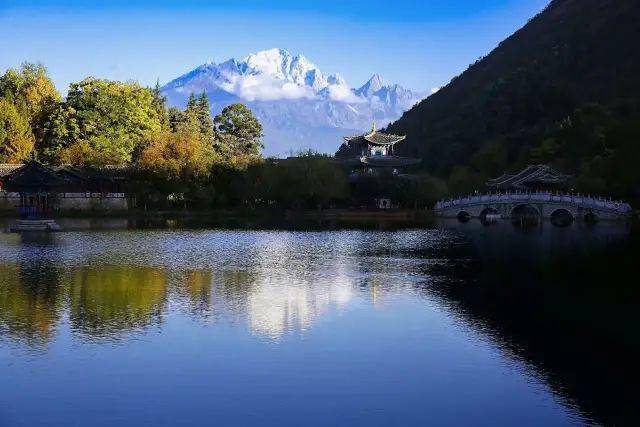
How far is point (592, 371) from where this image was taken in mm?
A: 16656

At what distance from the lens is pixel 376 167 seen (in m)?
89.2

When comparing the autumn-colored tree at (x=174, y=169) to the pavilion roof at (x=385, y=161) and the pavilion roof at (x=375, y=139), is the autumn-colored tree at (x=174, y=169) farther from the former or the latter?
the pavilion roof at (x=375, y=139)

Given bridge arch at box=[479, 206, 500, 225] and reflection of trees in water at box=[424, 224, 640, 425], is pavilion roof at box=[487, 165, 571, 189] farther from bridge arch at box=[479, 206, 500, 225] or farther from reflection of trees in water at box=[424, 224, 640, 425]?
reflection of trees in water at box=[424, 224, 640, 425]

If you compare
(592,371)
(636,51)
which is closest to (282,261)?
(592,371)

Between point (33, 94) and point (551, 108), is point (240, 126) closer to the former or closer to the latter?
point (33, 94)

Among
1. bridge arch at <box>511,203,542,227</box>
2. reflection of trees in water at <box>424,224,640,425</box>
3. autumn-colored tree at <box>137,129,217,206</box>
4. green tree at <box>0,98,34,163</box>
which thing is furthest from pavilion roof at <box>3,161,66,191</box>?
bridge arch at <box>511,203,542,227</box>

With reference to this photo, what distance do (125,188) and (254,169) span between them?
12.6 m

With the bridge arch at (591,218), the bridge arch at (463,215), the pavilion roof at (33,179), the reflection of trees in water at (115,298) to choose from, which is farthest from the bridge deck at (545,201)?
the reflection of trees in water at (115,298)

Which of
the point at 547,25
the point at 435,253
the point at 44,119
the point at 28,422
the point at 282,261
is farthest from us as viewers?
the point at 547,25

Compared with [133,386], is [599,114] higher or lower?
higher

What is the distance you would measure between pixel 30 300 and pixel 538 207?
55.9 metres

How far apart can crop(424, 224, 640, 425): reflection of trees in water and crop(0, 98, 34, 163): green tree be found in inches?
2125

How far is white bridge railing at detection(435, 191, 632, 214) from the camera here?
214 ft

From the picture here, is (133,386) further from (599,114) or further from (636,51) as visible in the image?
(636,51)
